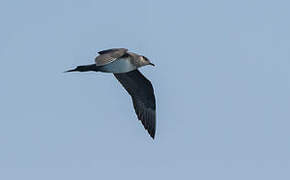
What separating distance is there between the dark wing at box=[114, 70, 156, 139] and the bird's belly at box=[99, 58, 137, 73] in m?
1.25

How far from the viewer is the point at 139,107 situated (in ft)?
74.9

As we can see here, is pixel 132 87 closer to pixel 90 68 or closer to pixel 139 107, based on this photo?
pixel 139 107

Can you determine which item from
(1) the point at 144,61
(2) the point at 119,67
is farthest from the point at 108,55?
(1) the point at 144,61

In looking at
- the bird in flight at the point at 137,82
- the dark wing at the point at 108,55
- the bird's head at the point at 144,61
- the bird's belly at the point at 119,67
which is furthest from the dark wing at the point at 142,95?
the dark wing at the point at 108,55

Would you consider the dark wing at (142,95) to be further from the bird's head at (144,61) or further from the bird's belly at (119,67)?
the bird's belly at (119,67)

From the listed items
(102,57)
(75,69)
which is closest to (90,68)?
(75,69)

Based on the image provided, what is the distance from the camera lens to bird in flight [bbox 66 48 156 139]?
66.3ft

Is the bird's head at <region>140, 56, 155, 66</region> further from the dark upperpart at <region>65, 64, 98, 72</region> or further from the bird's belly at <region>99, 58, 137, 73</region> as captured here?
the dark upperpart at <region>65, 64, 98, 72</region>

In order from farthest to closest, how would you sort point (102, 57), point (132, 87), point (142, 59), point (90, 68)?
point (132, 87)
point (142, 59)
point (90, 68)
point (102, 57)

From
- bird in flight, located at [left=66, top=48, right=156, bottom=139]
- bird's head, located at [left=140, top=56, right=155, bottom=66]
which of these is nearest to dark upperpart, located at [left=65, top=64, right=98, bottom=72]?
bird in flight, located at [left=66, top=48, right=156, bottom=139]

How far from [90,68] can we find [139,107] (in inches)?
138

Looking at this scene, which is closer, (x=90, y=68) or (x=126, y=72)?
(x=90, y=68)

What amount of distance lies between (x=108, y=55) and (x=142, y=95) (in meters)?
4.32

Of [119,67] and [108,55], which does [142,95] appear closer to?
[119,67]
